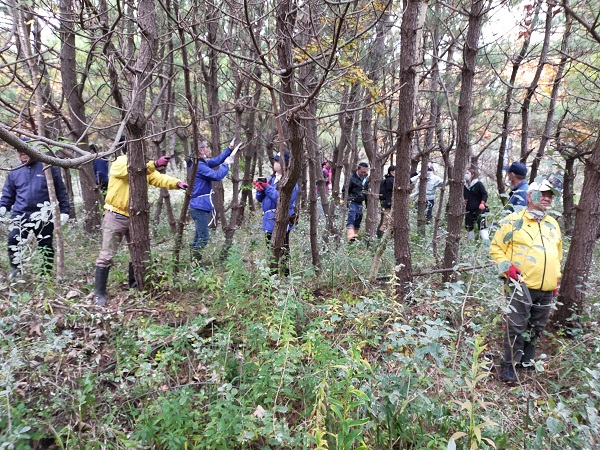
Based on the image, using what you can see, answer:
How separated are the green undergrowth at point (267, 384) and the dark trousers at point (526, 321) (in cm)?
26

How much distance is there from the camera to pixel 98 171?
886 cm

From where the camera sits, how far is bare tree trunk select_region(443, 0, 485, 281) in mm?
4121

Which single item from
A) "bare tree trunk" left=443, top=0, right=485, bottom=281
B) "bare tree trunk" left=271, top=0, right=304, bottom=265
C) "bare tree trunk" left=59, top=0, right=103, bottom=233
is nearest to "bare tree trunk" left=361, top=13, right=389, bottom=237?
"bare tree trunk" left=443, top=0, right=485, bottom=281

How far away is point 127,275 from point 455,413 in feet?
13.6

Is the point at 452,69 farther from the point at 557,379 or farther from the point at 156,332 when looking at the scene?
the point at 156,332

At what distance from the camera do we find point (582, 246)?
394 centimetres

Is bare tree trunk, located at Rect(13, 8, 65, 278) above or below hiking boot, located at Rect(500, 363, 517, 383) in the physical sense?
above

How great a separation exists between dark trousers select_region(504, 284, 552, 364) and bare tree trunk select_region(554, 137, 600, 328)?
40cm

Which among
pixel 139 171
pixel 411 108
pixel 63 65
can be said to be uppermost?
pixel 63 65

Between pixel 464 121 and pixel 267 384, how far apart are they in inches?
141

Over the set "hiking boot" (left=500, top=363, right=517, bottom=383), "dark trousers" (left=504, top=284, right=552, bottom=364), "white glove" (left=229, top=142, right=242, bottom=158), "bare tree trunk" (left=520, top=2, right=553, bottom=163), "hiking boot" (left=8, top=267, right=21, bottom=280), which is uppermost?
"bare tree trunk" (left=520, top=2, right=553, bottom=163)


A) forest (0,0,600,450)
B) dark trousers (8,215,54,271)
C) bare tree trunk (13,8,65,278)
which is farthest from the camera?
dark trousers (8,215,54,271)

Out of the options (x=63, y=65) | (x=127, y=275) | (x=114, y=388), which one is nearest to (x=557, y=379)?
(x=114, y=388)

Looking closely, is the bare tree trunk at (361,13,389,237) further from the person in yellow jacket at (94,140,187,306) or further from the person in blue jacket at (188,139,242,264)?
the person in yellow jacket at (94,140,187,306)
